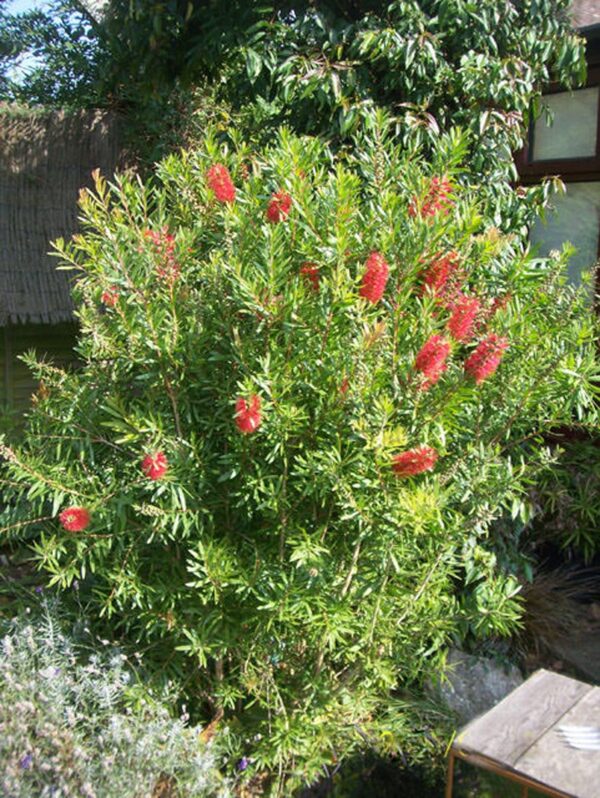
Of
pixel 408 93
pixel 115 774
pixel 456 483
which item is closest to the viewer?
pixel 115 774

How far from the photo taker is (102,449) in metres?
3.07

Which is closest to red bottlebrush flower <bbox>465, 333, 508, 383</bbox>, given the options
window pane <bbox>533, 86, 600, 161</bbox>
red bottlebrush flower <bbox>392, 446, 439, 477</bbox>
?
red bottlebrush flower <bbox>392, 446, 439, 477</bbox>

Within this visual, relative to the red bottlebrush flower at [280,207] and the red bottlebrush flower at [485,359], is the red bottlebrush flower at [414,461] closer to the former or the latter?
the red bottlebrush flower at [485,359]

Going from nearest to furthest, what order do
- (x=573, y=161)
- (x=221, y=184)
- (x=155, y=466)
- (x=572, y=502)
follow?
(x=155, y=466) < (x=221, y=184) < (x=572, y=502) < (x=573, y=161)

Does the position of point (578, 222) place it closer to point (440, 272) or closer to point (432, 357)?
point (440, 272)

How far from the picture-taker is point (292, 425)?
2.64 meters

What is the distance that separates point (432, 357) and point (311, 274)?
54 centimetres

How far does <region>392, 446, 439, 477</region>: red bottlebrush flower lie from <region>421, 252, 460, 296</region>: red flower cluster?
547 mm

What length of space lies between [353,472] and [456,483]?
436 millimetres

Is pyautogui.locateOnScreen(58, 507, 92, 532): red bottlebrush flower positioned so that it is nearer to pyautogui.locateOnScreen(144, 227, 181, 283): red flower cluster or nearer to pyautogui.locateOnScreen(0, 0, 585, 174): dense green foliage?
pyautogui.locateOnScreen(144, 227, 181, 283): red flower cluster

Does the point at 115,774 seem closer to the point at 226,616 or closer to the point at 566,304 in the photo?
the point at 226,616

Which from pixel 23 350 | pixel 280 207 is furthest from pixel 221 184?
pixel 23 350

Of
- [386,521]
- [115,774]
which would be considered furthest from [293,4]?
[115,774]

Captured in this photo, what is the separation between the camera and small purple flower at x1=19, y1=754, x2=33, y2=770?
2.60 meters
